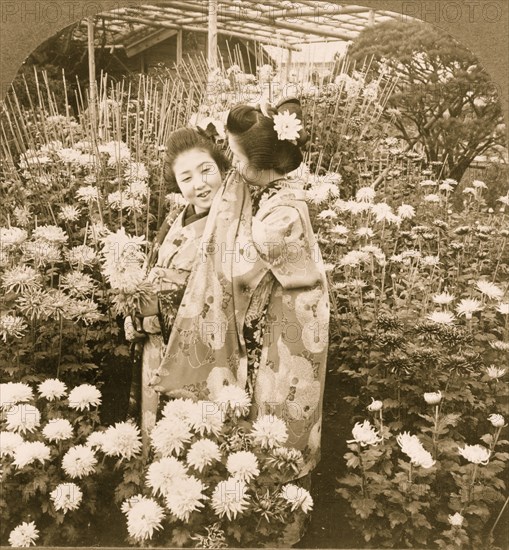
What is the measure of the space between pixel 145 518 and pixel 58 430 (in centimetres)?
36

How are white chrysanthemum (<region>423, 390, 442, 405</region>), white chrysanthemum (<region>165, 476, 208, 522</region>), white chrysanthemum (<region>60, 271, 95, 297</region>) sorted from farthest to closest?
white chrysanthemum (<region>60, 271, 95, 297</region>) → white chrysanthemum (<region>423, 390, 442, 405</region>) → white chrysanthemum (<region>165, 476, 208, 522</region>)

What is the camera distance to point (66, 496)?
2.06 m

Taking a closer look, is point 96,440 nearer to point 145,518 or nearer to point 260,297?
point 145,518

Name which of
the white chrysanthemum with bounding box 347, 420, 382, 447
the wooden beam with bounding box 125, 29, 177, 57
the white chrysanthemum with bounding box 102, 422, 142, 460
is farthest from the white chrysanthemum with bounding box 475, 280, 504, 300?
the wooden beam with bounding box 125, 29, 177, 57

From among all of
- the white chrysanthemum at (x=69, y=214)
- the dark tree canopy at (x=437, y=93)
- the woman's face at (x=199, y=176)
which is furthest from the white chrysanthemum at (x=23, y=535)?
the dark tree canopy at (x=437, y=93)

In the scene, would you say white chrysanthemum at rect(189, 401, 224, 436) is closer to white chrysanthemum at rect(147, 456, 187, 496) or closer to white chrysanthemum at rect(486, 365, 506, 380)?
white chrysanthemum at rect(147, 456, 187, 496)

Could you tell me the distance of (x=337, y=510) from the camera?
2191mm

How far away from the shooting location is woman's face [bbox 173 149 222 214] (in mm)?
2074

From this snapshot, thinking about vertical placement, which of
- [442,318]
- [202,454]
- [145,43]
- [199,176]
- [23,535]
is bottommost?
[23,535]

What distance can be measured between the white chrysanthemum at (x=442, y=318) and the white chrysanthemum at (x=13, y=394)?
48.3 inches

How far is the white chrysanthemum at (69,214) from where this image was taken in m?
2.36

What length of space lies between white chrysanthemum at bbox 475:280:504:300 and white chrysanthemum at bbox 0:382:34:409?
141 cm

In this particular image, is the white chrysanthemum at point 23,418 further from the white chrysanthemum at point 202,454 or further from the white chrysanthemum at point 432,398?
the white chrysanthemum at point 432,398

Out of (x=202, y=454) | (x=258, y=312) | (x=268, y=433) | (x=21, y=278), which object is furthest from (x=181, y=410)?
(x=21, y=278)
